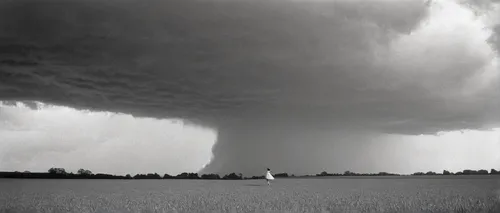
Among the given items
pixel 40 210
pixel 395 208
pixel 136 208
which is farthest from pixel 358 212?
pixel 40 210

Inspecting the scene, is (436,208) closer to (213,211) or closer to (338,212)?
(338,212)

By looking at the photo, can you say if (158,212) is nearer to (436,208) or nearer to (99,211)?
(99,211)

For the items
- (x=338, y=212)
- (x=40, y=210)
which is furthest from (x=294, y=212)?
(x=40, y=210)

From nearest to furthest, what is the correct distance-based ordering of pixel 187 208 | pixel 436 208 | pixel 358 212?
pixel 358 212 → pixel 436 208 → pixel 187 208

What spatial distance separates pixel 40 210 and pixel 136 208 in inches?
157

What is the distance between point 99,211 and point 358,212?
10399mm

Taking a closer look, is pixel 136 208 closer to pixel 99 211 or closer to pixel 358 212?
pixel 99 211

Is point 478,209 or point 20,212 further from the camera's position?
point 20,212

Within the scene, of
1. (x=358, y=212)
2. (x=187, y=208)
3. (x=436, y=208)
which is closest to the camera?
(x=358, y=212)

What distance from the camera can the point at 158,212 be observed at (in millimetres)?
16953

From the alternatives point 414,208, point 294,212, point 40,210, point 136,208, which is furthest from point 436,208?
point 40,210

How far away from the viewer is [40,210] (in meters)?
18.5

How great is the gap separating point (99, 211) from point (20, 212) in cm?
328

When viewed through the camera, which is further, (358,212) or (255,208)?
(255,208)
